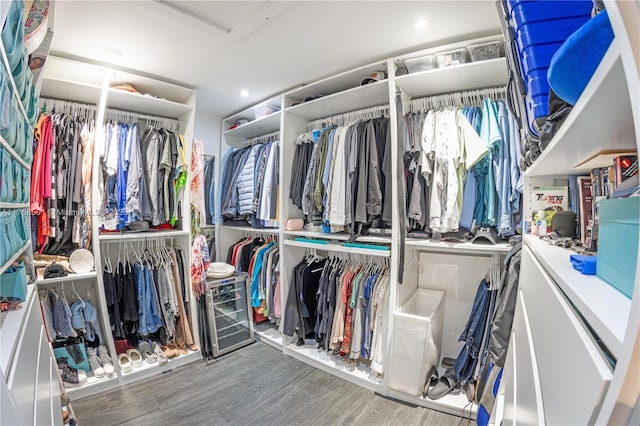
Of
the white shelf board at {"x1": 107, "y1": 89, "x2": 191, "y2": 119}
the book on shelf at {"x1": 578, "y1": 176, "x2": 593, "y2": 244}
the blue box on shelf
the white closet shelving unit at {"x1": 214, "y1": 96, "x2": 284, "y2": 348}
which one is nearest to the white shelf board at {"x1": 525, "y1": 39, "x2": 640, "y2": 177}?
the blue box on shelf

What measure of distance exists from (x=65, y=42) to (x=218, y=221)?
1920mm

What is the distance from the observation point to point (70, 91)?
1973mm

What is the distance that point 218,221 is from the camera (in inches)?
124

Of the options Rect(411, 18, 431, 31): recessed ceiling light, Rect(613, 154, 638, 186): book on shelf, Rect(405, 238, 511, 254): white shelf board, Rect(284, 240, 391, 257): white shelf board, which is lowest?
Rect(284, 240, 391, 257): white shelf board

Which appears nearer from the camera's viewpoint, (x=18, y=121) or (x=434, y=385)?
(x=18, y=121)

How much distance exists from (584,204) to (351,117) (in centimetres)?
180

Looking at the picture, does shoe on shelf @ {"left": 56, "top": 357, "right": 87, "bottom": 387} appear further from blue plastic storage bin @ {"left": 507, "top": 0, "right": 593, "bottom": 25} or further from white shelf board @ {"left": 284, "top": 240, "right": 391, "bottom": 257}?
blue plastic storage bin @ {"left": 507, "top": 0, "right": 593, "bottom": 25}

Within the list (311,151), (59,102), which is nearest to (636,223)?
(311,151)

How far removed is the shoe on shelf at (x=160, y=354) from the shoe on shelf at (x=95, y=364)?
340 mm

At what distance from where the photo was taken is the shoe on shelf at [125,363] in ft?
6.61

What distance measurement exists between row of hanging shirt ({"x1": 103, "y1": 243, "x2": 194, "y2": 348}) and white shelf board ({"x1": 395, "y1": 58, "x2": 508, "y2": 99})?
2.36 meters

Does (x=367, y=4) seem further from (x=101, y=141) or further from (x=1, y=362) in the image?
(x=101, y=141)

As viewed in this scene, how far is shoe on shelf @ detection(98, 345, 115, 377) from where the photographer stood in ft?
6.34

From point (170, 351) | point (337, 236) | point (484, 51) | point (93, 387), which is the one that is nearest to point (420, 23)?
point (484, 51)
